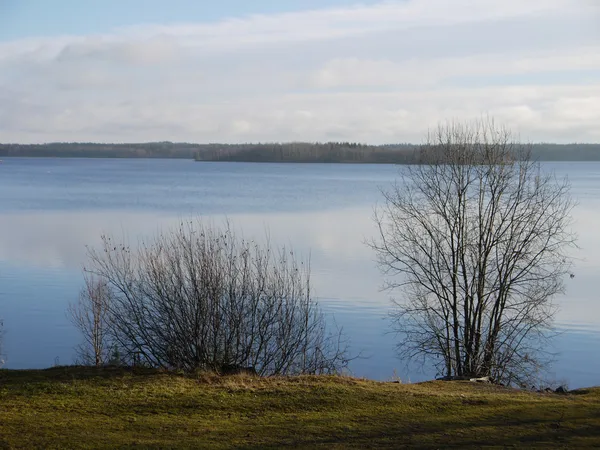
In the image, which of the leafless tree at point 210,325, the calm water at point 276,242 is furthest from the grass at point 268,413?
the calm water at point 276,242

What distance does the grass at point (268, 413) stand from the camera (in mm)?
7750

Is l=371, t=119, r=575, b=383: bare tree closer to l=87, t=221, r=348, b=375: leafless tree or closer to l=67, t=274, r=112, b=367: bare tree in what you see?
l=87, t=221, r=348, b=375: leafless tree

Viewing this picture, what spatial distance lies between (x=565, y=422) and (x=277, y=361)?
6.91m

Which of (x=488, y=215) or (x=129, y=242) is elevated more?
(x=488, y=215)

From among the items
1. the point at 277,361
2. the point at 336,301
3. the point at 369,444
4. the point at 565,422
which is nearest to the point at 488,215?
the point at 336,301

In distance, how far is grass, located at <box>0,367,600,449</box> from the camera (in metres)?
7.75

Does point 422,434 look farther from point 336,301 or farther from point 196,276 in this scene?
point 336,301

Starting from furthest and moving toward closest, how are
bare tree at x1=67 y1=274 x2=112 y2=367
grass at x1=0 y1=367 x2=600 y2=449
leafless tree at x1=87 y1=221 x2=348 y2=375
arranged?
1. bare tree at x1=67 y1=274 x2=112 y2=367
2. leafless tree at x1=87 y1=221 x2=348 y2=375
3. grass at x1=0 y1=367 x2=600 y2=449

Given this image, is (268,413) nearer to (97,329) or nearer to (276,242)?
(97,329)

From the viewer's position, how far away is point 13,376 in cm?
1036

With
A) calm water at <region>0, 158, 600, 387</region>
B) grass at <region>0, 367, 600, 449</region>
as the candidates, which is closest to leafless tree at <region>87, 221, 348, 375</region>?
grass at <region>0, 367, 600, 449</region>

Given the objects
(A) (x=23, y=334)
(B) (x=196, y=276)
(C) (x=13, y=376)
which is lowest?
(A) (x=23, y=334)

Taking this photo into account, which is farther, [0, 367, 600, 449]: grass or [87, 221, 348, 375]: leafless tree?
[87, 221, 348, 375]: leafless tree

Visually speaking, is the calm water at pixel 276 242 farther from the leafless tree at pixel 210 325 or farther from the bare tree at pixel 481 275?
the leafless tree at pixel 210 325
